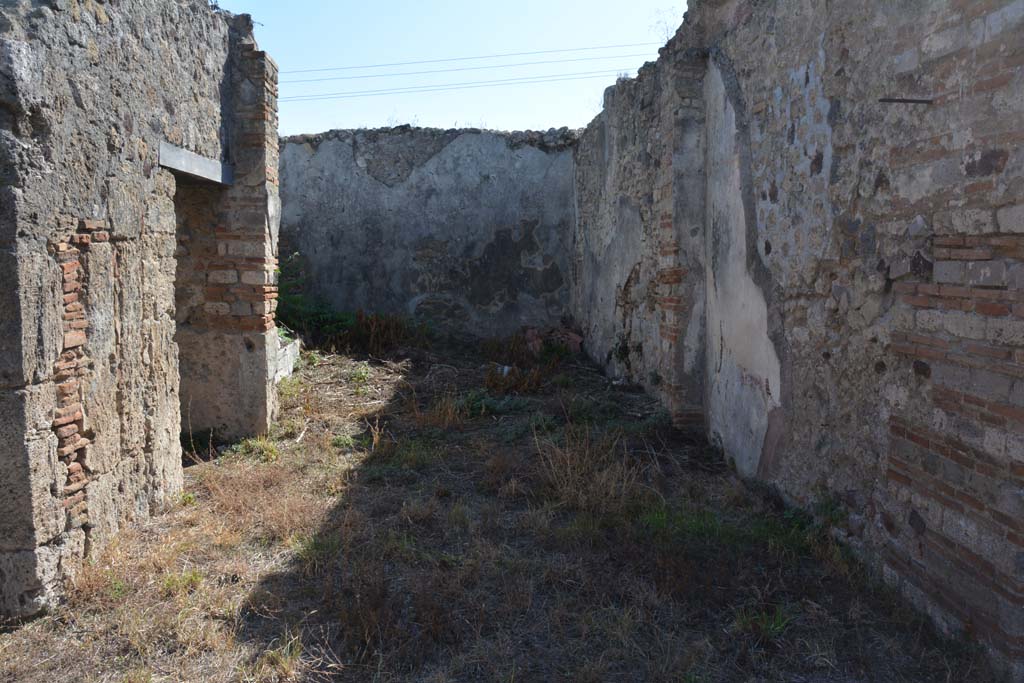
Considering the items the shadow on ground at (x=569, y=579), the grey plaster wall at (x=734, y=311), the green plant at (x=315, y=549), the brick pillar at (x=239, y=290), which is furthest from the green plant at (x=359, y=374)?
the green plant at (x=315, y=549)

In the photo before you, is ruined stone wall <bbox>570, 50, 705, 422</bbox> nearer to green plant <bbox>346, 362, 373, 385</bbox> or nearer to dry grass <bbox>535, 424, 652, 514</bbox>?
dry grass <bbox>535, 424, 652, 514</bbox>

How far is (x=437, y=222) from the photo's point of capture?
10367mm

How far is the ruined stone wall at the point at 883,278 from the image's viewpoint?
2723 mm

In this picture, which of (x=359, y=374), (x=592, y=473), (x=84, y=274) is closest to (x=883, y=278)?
(x=592, y=473)

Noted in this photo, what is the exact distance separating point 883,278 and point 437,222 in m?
7.54

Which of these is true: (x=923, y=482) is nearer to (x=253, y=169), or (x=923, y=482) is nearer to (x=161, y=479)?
(x=161, y=479)

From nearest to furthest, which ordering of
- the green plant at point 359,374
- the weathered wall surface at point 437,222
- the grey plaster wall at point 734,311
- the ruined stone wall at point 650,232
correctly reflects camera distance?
1. the grey plaster wall at point 734,311
2. the ruined stone wall at point 650,232
3. the green plant at point 359,374
4. the weathered wall surface at point 437,222

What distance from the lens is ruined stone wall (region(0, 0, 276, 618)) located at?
336 cm

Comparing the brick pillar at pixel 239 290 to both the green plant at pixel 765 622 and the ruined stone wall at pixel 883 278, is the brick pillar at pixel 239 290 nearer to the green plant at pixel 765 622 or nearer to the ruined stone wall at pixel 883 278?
the ruined stone wall at pixel 883 278

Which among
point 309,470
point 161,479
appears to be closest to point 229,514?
point 161,479

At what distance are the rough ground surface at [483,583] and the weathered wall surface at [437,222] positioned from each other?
4.93 meters

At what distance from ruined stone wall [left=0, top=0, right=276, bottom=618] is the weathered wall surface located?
197 inches

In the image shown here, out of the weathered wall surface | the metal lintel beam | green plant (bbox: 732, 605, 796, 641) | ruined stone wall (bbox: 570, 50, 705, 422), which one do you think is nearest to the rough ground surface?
green plant (bbox: 732, 605, 796, 641)

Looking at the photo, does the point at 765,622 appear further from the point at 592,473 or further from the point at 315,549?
the point at 315,549
